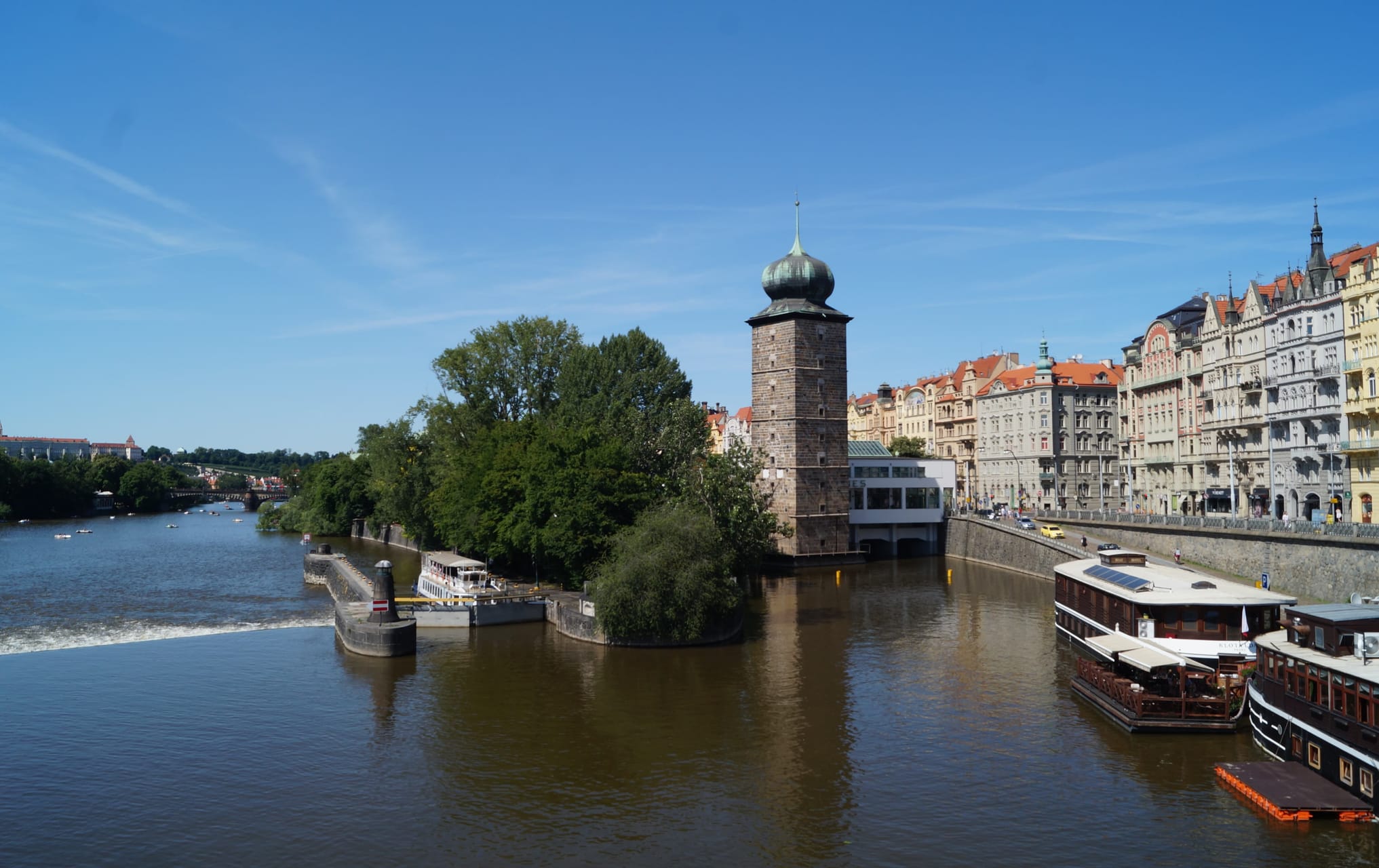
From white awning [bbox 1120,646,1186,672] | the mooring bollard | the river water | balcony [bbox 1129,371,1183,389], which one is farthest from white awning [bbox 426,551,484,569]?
balcony [bbox 1129,371,1183,389]

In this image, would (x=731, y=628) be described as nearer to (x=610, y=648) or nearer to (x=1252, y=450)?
(x=610, y=648)

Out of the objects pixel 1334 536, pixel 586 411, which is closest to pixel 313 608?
pixel 586 411

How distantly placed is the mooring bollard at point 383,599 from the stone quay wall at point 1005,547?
4302 centimetres

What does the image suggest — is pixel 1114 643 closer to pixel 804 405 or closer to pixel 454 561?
pixel 454 561

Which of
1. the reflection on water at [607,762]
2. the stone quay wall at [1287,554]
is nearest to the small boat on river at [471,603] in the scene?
the reflection on water at [607,762]

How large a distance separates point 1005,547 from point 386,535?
6701 cm

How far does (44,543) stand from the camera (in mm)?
110250

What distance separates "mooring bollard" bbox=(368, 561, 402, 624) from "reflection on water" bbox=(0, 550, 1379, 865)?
7.33 feet

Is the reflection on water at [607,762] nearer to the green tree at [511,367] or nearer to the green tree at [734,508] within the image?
the green tree at [734,508]

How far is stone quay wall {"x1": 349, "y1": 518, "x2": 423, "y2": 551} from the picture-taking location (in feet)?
345

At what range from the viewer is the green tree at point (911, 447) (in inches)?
4978

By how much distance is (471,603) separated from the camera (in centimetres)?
5562

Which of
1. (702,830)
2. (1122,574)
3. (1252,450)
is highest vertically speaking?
(1252,450)

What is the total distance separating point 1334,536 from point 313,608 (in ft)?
190
